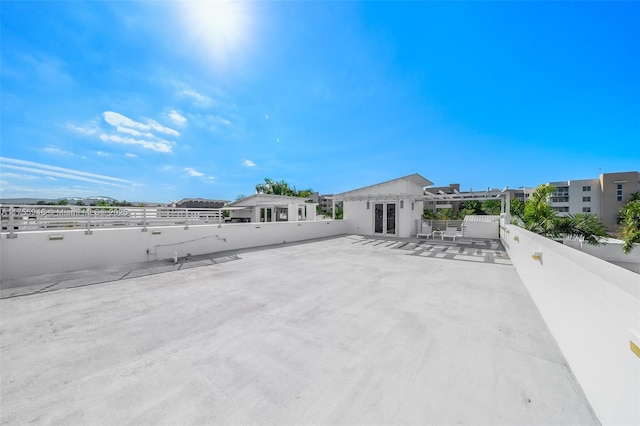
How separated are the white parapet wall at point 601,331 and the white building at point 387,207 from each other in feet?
33.2

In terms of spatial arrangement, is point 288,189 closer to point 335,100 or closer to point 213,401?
point 335,100

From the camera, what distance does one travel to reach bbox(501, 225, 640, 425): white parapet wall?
4.21 ft

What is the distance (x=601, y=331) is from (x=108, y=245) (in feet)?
28.9

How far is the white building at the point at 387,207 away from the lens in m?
12.7

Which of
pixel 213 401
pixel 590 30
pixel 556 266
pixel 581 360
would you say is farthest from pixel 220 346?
pixel 590 30

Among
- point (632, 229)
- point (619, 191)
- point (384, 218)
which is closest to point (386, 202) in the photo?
point (384, 218)

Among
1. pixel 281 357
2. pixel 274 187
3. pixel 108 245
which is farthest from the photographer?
pixel 274 187

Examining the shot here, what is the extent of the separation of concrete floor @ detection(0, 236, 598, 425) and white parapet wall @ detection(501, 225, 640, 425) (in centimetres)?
18

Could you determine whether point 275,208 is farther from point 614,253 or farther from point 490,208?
point 490,208

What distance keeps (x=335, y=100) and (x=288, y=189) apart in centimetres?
2963

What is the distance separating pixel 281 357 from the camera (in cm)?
226

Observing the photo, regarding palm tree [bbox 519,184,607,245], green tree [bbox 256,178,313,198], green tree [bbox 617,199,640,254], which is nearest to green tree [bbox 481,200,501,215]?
green tree [bbox 256,178,313,198]

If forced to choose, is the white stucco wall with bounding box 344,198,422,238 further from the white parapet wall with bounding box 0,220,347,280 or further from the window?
the window

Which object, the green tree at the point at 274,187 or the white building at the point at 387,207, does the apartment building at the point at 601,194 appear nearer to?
the white building at the point at 387,207
